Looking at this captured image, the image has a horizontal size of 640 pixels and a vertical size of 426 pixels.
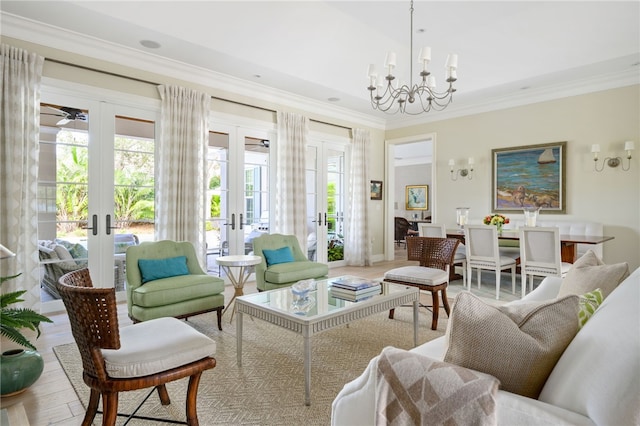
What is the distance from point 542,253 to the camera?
4371 mm

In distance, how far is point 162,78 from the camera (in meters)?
4.68

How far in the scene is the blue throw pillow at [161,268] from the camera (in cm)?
337

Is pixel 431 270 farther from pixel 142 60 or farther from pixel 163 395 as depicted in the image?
pixel 142 60

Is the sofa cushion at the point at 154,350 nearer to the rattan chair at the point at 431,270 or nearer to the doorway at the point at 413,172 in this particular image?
the rattan chair at the point at 431,270

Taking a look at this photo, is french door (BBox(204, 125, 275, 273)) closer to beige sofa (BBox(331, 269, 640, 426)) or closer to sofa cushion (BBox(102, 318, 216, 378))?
sofa cushion (BBox(102, 318, 216, 378))

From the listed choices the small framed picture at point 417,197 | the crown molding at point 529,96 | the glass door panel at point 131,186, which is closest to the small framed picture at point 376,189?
the crown molding at point 529,96

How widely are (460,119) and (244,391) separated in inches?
244

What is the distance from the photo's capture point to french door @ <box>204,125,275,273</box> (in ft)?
17.3

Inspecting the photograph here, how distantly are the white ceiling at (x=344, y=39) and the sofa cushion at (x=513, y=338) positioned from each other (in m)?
4.16

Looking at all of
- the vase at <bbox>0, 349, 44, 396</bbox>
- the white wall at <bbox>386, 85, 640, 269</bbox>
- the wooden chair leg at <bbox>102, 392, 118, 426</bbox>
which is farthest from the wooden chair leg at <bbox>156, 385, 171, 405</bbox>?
the white wall at <bbox>386, 85, 640, 269</bbox>

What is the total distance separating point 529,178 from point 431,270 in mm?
3530

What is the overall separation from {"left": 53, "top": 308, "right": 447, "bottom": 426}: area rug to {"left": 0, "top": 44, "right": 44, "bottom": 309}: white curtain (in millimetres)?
1159

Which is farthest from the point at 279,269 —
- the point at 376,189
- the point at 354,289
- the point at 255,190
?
the point at 376,189

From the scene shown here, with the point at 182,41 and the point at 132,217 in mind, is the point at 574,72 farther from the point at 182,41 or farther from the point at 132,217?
the point at 132,217
